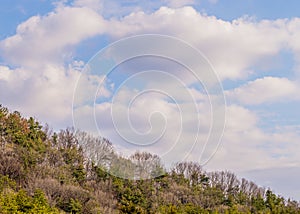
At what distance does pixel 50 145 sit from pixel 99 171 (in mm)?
8840

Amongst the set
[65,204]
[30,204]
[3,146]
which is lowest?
[30,204]

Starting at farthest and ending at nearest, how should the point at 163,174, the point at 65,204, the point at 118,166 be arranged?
the point at 163,174, the point at 118,166, the point at 65,204

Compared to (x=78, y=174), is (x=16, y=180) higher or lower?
lower

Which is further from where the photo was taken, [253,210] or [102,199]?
[253,210]

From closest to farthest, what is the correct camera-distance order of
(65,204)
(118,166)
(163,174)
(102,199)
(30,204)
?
1. (30,204)
2. (65,204)
3. (102,199)
4. (118,166)
5. (163,174)

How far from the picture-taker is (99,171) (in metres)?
55.4

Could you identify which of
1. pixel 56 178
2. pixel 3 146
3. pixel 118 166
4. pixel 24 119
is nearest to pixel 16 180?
pixel 56 178

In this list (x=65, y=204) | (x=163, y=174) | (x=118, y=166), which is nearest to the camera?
(x=65, y=204)

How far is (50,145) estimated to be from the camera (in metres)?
59.7

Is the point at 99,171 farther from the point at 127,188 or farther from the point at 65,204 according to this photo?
the point at 65,204

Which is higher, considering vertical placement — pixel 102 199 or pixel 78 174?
pixel 78 174

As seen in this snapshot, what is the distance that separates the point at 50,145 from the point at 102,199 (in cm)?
1519

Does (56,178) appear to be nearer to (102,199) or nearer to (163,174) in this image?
(102,199)

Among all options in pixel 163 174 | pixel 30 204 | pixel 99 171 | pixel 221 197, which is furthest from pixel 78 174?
pixel 30 204
